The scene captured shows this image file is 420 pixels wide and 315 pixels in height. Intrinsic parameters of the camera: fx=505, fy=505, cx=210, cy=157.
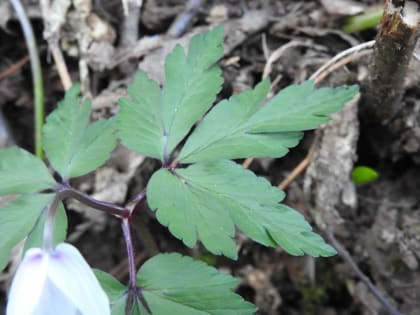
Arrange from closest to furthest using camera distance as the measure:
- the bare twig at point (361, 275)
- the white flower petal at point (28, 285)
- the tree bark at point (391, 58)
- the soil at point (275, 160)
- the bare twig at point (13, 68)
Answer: the white flower petal at point (28, 285), the tree bark at point (391, 58), the bare twig at point (361, 275), the soil at point (275, 160), the bare twig at point (13, 68)

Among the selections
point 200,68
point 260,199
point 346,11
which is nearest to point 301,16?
point 346,11

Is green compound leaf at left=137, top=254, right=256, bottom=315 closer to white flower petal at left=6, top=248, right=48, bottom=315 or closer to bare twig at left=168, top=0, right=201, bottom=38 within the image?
white flower petal at left=6, top=248, right=48, bottom=315

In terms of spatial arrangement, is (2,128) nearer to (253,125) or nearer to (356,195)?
(253,125)

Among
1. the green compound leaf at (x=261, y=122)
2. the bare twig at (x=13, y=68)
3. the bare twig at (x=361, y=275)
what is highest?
the green compound leaf at (x=261, y=122)

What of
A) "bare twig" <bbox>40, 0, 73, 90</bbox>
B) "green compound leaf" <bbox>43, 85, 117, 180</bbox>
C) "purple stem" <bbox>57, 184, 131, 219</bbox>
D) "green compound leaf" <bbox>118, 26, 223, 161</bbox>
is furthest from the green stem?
"purple stem" <bbox>57, 184, 131, 219</bbox>

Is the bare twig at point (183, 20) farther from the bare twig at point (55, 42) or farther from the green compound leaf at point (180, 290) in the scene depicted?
the green compound leaf at point (180, 290)

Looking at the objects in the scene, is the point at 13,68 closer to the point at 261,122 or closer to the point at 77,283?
the point at 261,122

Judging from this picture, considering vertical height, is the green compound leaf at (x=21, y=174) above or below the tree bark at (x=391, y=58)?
below

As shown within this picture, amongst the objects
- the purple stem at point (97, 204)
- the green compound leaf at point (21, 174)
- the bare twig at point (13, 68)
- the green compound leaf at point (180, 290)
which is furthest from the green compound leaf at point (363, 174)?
the bare twig at point (13, 68)
